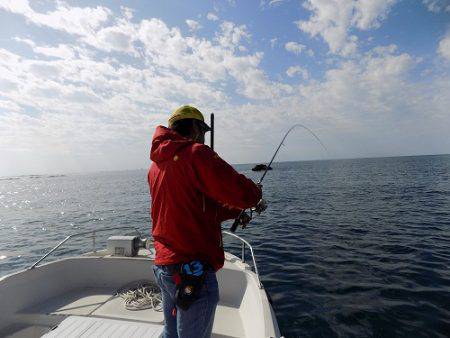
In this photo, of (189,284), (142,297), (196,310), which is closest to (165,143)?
(189,284)

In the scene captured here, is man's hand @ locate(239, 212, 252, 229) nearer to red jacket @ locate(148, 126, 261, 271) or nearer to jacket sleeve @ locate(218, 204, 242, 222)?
jacket sleeve @ locate(218, 204, 242, 222)

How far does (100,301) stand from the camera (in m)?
6.24

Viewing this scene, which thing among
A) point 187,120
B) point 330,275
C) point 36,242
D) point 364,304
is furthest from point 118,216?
point 187,120

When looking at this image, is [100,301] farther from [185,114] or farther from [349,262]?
[349,262]

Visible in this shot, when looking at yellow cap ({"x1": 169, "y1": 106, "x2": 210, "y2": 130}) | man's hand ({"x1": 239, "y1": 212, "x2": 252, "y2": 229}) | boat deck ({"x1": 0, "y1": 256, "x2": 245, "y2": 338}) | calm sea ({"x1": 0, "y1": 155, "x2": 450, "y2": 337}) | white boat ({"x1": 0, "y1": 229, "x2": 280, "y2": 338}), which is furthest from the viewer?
calm sea ({"x1": 0, "y1": 155, "x2": 450, "y2": 337})

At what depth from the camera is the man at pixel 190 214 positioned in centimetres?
235

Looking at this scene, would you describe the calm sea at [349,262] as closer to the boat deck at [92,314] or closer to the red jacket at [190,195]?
the boat deck at [92,314]

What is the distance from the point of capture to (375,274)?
980cm

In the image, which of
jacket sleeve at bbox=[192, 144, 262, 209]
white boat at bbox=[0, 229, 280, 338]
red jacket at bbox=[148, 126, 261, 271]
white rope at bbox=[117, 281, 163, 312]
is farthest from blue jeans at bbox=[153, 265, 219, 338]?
white rope at bbox=[117, 281, 163, 312]

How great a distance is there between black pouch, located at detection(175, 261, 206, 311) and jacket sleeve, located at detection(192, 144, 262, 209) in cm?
60

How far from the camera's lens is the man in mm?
2354

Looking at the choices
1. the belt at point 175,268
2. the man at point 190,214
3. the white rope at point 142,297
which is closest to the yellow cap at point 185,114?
the man at point 190,214

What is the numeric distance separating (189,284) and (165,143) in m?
1.18

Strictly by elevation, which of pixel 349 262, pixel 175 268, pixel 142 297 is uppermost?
pixel 175 268
